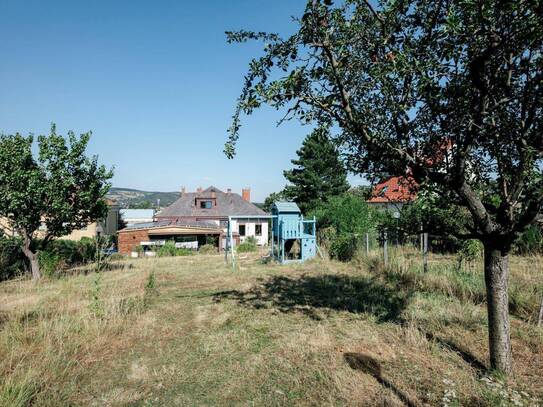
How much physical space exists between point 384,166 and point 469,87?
1434 millimetres

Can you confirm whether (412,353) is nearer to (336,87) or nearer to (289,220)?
(336,87)

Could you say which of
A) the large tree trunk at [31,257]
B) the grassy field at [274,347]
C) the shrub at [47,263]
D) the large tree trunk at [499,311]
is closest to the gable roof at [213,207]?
the shrub at [47,263]

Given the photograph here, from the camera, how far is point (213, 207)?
41125mm

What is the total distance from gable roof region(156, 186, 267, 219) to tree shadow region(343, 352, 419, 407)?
35.4 metres

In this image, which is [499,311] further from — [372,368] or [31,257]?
[31,257]

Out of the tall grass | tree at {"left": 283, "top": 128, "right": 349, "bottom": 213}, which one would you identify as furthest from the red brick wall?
the tall grass

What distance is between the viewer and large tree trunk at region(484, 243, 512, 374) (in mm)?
3725

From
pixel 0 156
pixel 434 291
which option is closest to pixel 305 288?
pixel 434 291

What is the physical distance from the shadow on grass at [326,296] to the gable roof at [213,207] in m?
30.4

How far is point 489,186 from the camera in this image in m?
4.79

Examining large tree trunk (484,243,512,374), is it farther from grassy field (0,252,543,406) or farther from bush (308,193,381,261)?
bush (308,193,381,261)

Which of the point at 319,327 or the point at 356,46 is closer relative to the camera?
the point at 356,46

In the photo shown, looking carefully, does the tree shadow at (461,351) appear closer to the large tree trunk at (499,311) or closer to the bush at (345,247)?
the large tree trunk at (499,311)

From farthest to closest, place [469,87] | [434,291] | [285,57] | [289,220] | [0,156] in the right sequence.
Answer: [289,220] < [0,156] < [434,291] < [285,57] < [469,87]
